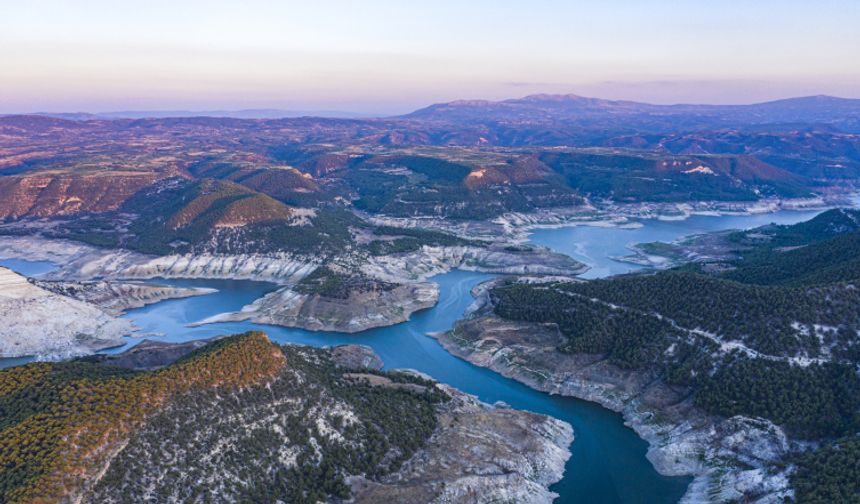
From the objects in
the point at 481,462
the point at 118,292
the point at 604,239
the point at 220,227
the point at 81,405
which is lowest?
the point at 481,462

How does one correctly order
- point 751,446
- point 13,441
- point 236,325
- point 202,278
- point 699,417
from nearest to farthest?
point 13,441 < point 751,446 < point 699,417 < point 236,325 < point 202,278

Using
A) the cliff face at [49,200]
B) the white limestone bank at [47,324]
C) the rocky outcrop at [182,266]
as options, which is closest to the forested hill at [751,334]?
the rocky outcrop at [182,266]

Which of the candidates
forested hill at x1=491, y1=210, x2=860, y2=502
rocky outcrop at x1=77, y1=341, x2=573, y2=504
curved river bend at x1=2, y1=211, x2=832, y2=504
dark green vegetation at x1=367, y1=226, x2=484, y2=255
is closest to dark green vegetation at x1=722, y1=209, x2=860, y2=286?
forested hill at x1=491, y1=210, x2=860, y2=502

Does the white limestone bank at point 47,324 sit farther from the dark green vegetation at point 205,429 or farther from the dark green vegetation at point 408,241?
the dark green vegetation at point 408,241

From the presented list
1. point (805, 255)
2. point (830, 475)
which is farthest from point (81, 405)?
point (805, 255)

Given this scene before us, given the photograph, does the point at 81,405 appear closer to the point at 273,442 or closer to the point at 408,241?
the point at 273,442

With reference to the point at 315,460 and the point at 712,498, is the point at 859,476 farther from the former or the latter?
the point at 315,460

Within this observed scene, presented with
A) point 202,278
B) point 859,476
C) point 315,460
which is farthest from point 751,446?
point 202,278
